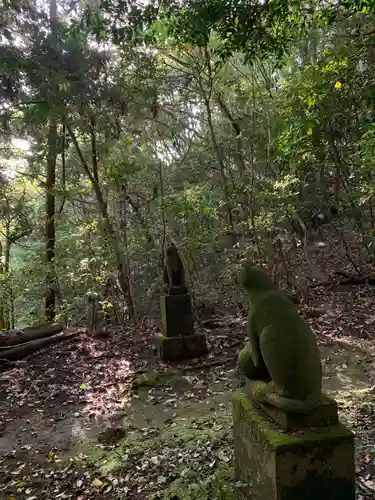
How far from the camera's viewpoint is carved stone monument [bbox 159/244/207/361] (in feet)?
25.2

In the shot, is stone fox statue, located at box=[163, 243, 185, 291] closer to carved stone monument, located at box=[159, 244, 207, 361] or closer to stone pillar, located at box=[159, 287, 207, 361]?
carved stone monument, located at box=[159, 244, 207, 361]

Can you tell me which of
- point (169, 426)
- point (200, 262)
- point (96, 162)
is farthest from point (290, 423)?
point (200, 262)

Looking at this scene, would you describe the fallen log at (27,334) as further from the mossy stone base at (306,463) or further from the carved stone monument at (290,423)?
the mossy stone base at (306,463)

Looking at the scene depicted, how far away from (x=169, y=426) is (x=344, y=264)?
9.21 meters

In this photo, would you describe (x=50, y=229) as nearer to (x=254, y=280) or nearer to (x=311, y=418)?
(x=254, y=280)

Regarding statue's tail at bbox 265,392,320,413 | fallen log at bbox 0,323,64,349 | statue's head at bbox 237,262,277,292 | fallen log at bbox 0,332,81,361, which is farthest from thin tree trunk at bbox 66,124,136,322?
statue's tail at bbox 265,392,320,413

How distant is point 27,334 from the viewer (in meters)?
8.52

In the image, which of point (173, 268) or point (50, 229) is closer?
point (173, 268)

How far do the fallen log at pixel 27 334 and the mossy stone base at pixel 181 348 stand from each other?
8.75 ft

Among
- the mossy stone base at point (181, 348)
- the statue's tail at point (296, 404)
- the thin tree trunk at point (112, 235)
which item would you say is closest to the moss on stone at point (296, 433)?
the statue's tail at point (296, 404)

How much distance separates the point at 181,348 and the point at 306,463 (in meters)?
5.10

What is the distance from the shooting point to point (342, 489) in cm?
279

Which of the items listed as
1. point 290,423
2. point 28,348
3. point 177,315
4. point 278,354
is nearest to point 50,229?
point 28,348

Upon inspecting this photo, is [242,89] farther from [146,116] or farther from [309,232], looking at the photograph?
[309,232]
